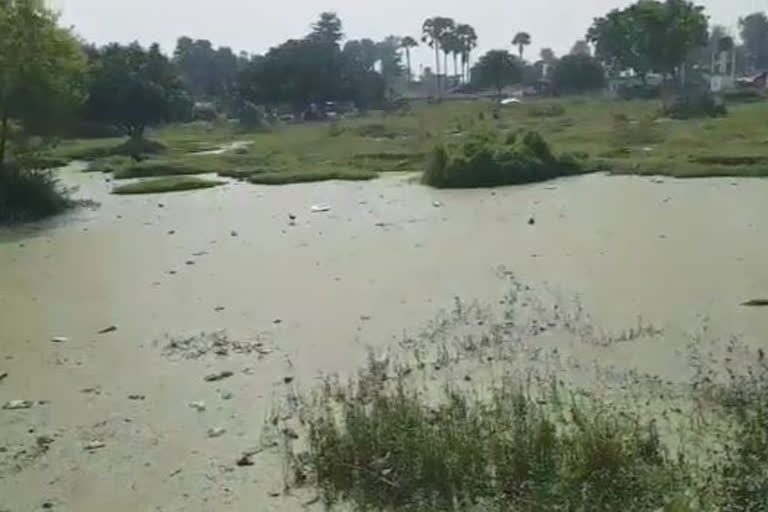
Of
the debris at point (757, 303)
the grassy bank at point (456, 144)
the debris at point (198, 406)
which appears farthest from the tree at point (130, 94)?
the debris at point (198, 406)

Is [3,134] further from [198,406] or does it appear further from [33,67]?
[198,406]

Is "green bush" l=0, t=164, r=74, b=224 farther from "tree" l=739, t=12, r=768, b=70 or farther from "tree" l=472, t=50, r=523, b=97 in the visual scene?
"tree" l=739, t=12, r=768, b=70

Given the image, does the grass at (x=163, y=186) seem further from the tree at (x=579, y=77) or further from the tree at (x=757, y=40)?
the tree at (x=757, y=40)


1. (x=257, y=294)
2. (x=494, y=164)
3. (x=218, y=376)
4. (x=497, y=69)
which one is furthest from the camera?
(x=497, y=69)

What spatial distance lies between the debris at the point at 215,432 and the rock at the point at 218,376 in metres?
1.10

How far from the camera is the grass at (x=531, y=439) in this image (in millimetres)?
4164

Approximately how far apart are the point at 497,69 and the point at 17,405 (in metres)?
61.6

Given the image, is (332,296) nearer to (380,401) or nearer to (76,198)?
(380,401)

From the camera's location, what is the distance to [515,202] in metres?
17.2

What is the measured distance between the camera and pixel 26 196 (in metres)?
18.3

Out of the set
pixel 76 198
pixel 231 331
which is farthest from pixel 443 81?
pixel 231 331

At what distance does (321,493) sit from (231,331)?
3901 millimetres

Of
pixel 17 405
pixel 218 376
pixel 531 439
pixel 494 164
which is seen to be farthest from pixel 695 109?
pixel 531 439

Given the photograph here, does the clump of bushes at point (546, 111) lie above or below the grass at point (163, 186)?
above
